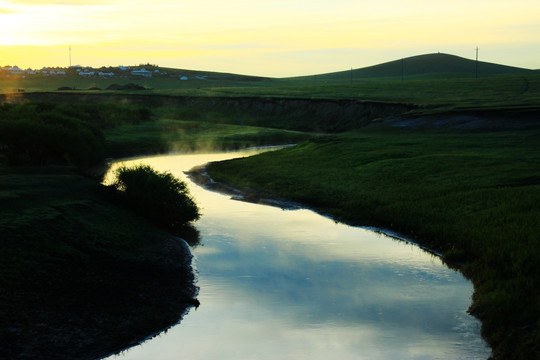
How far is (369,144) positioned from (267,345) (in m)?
42.7

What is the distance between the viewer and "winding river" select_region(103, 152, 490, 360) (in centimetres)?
1861

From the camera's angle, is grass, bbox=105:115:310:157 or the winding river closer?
the winding river

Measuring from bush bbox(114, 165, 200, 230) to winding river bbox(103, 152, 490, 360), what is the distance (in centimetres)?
169

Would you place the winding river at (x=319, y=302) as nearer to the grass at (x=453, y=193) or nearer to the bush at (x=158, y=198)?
the grass at (x=453, y=193)

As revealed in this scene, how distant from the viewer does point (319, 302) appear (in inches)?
872

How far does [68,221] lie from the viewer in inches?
1093

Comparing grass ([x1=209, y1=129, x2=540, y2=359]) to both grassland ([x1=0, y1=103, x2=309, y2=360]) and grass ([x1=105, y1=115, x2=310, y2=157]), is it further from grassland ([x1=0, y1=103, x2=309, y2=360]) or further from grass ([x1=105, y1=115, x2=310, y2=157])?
grass ([x1=105, y1=115, x2=310, y2=157])

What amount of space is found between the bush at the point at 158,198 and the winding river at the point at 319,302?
169 cm

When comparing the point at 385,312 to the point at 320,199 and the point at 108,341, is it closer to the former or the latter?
the point at 108,341

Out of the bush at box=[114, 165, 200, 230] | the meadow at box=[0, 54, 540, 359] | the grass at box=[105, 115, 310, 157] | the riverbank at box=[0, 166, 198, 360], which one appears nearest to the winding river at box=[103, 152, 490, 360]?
the riverbank at box=[0, 166, 198, 360]

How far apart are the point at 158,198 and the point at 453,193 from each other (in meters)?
15.6

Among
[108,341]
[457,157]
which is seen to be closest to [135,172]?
[108,341]

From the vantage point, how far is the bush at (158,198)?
33938mm

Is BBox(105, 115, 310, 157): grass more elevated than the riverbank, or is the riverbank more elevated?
BBox(105, 115, 310, 157): grass
